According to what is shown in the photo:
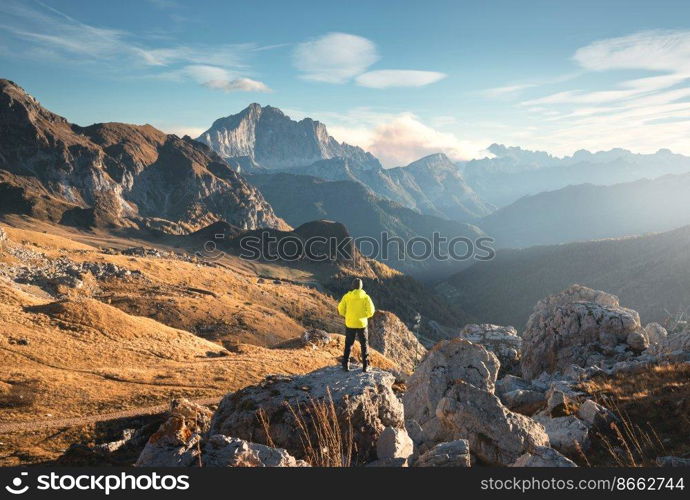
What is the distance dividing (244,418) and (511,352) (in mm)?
34863

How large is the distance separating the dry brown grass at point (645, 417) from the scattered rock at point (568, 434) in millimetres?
387

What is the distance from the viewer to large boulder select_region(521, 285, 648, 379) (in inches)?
1197

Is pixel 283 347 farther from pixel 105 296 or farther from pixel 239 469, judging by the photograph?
pixel 239 469

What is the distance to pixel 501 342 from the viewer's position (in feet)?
143

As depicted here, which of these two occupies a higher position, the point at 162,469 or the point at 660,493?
the point at 162,469

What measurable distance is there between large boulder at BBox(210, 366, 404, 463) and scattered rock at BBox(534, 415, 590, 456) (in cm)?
505

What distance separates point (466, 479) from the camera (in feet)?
25.3

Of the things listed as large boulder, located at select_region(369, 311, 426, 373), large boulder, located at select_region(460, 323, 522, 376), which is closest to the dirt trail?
large boulder, located at select_region(460, 323, 522, 376)

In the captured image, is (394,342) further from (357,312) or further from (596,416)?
(596,416)

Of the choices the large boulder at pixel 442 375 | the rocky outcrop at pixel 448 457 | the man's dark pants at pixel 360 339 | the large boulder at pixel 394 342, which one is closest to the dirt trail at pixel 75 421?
the man's dark pants at pixel 360 339

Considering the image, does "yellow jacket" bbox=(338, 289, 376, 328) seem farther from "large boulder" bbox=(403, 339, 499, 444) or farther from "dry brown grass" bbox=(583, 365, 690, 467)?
"dry brown grass" bbox=(583, 365, 690, 467)

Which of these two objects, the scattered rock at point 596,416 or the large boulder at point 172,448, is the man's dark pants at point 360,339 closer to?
the large boulder at point 172,448

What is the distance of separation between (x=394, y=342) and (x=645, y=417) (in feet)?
206

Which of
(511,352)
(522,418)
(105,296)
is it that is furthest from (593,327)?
(105,296)
